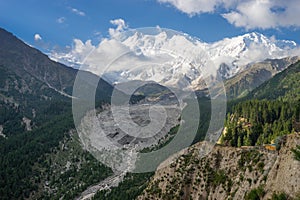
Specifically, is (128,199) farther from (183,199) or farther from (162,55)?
(162,55)

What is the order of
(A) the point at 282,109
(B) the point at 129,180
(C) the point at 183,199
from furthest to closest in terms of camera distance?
(B) the point at 129,180 → (A) the point at 282,109 → (C) the point at 183,199

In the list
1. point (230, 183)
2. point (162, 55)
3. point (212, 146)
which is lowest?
point (230, 183)

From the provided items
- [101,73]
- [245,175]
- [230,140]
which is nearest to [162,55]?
[101,73]

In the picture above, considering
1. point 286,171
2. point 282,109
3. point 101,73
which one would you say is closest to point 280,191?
point 286,171

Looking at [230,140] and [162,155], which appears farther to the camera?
[230,140]

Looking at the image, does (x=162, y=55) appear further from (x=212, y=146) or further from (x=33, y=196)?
(x=33, y=196)

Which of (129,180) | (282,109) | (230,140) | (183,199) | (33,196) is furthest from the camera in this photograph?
(33,196)

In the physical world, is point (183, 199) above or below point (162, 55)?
below
